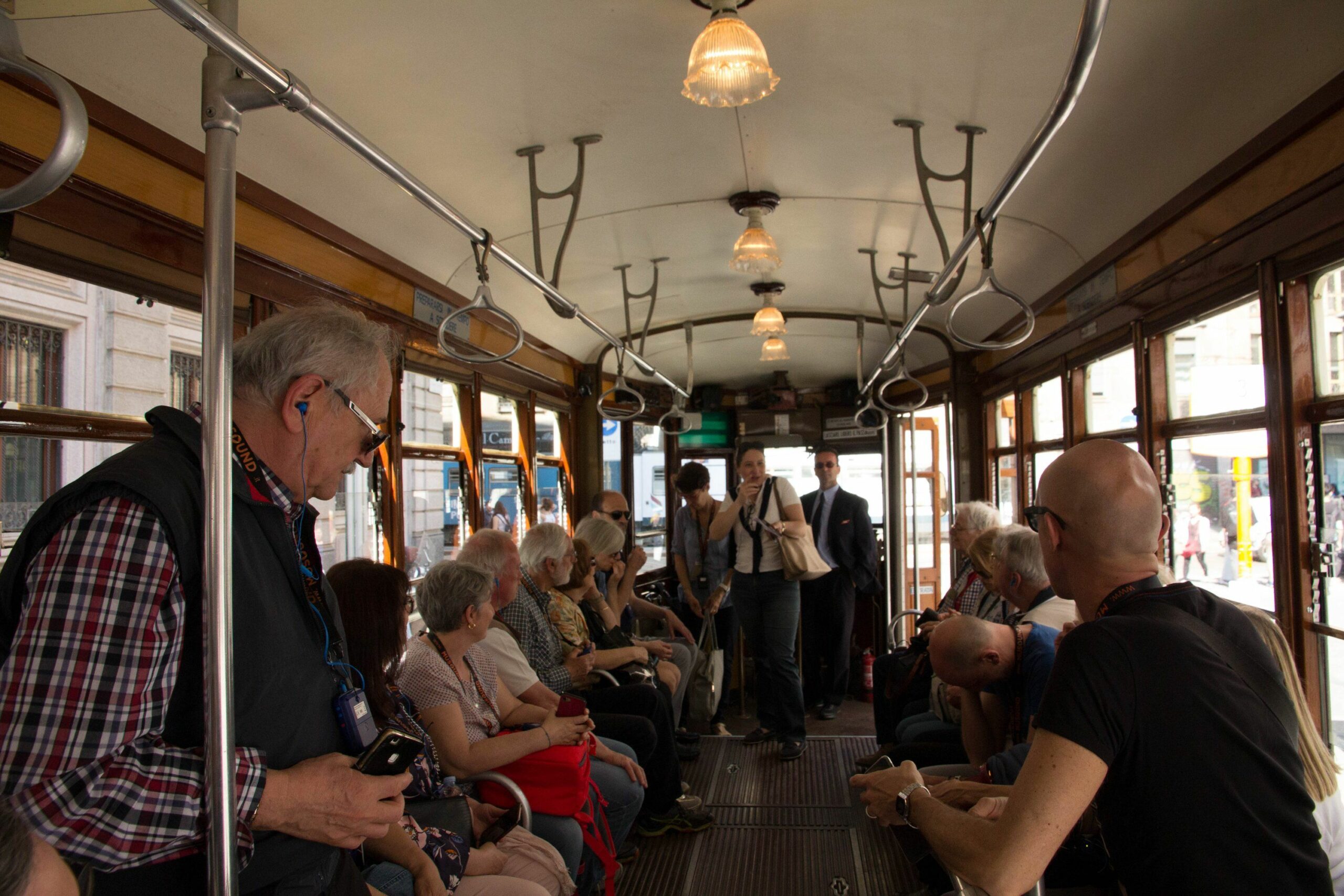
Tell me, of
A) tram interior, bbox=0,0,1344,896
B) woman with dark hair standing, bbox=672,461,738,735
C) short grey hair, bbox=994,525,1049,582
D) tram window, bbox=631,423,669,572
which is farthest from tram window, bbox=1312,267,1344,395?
tram window, bbox=631,423,669,572

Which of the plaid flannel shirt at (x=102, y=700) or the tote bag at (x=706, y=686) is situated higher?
the plaid flannel shirt at (x=102, y=700)

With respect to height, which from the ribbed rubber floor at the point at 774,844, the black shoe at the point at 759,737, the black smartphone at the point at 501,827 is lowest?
the ribbed rubber floor at the point at 774,844

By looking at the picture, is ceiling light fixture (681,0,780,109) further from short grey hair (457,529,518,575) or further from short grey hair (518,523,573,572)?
short grey hair (518,523,573,572)

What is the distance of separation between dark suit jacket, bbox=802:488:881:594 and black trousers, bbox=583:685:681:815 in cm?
256

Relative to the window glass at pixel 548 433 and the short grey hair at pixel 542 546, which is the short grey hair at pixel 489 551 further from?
the window glass at pixel 548 433

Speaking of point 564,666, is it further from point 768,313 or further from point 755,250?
point 768,313

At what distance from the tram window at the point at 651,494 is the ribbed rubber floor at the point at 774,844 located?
11.7 feet

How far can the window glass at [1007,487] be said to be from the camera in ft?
18.2

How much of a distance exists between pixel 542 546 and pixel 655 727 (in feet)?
2.99

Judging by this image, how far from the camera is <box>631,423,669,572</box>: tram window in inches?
315

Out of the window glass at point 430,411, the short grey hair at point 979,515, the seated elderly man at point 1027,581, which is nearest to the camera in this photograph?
the seated elderly man at point 1027,581

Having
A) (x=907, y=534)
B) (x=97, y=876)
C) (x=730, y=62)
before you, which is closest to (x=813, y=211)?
(x=730, y=62)

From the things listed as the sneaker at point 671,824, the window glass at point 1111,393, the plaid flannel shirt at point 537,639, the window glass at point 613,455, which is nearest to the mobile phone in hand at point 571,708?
the plaid flannel shirt at point 537,639

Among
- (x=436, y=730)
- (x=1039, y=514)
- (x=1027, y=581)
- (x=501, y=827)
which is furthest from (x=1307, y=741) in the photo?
(x=436, y=730)
